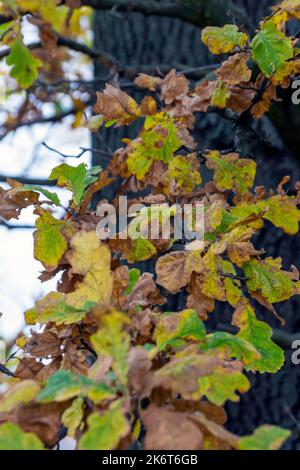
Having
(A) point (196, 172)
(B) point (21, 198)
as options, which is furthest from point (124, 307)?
(A) point (196, 172)

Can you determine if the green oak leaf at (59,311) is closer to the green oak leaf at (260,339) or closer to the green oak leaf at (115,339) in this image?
the green oak leaf at (115,339)

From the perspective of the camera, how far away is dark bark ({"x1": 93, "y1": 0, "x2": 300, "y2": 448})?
265 centimetres

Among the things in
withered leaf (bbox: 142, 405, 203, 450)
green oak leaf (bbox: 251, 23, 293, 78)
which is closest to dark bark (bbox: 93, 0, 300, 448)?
green oak leaf (bbox: 251, 23, 293, 78)

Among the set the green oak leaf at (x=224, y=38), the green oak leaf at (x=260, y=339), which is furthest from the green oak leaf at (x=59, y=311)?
the green oak leaf at (x=224, y=38)

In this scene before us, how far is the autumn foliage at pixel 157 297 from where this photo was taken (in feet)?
2.87

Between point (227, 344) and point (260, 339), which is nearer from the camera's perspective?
point (227, 344)

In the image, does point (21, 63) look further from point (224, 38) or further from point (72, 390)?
point (72, 390)

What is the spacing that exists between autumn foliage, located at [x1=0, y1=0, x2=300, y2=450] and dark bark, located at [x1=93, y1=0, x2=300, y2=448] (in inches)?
30.0

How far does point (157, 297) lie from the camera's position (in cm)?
129

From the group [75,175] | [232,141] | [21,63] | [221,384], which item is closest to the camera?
[221,384]

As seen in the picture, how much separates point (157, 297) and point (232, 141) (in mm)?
1261

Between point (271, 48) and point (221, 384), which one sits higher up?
point (271, 48)

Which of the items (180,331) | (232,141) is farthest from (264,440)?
(232,141)

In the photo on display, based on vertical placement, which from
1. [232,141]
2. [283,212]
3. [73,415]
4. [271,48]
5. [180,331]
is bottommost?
[73,415]
